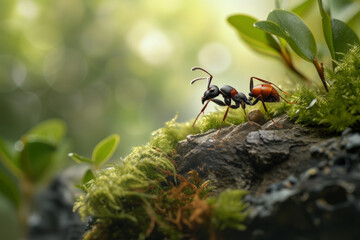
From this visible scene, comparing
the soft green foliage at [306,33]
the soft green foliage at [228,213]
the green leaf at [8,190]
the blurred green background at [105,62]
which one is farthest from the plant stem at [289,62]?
the blurred green background at [105,62]

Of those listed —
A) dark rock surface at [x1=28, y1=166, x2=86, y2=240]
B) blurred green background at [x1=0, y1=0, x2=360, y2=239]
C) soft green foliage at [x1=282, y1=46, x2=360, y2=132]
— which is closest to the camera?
soft green foliage at [x1=282, y1=46, x2=360, y2=132]

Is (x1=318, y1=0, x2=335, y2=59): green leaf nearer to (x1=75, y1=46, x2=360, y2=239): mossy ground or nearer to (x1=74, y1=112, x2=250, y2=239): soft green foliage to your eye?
(x1=75, y1=46, x2=360, y2=239): mossy ground

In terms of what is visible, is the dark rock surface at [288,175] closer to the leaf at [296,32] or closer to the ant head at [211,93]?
the ant head at [211,93]

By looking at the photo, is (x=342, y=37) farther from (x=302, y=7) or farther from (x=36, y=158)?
(x=36, y=158)

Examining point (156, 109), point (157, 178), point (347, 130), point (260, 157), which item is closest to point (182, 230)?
point (157, 178)

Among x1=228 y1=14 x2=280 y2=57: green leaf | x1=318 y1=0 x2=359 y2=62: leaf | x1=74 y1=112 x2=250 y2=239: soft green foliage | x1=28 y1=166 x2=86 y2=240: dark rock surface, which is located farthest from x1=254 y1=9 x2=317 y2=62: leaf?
x1=28 y1=166 x2=86 y2=240: dark rock surface

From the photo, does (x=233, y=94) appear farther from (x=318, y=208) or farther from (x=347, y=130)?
(x=318, y=208)

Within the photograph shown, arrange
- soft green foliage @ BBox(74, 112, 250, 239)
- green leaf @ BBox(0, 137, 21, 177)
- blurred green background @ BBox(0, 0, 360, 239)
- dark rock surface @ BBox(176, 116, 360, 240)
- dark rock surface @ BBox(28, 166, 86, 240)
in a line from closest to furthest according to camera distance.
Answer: dark rock surface @ BBox(176, 116, 360, 240) < soft green foliage @ BBox(74, 112, 250, 239) < green leaf @ BBox(0, 137, 21, 177) < dark rock surface @ BBox(28, 166, 86, 240) < blurred green background @ BBox(0, 0, 360, 239)
